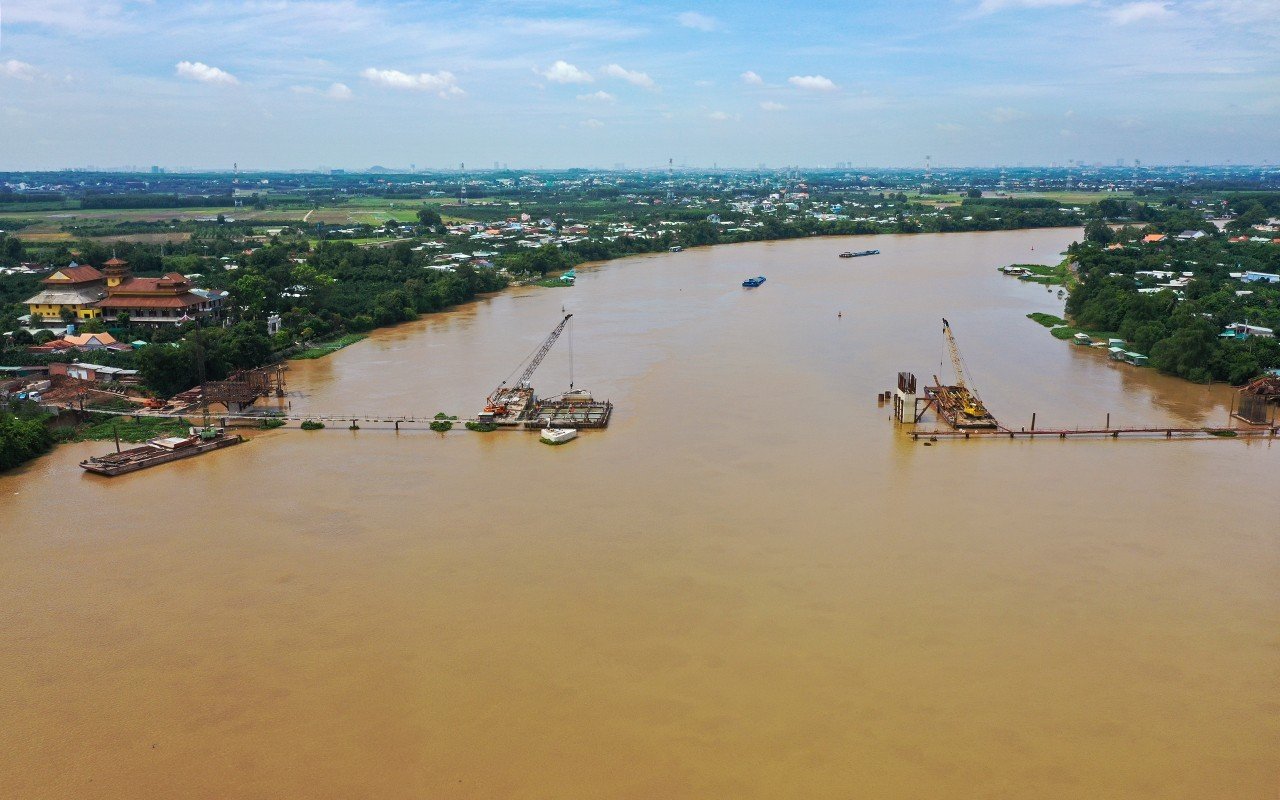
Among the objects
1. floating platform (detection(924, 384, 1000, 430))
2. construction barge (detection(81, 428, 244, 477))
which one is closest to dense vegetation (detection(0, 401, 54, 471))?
construction barge (detection(81, 428, 244, 477))

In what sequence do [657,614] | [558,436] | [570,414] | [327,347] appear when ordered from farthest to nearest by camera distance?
[327,347]
[570,414]
[558,436]
[657,614]

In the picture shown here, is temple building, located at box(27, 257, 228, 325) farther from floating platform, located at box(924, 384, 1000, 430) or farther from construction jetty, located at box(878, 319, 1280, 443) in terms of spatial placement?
floating platform, located at box(924, 384, 1000, 430)

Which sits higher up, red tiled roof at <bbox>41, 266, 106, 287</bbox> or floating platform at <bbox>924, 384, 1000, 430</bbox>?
red tiled roof at <bbox>41, 266, 106, 287</bbox>

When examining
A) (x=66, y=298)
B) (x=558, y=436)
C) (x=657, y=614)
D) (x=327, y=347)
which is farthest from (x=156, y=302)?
(x=657, y=614)

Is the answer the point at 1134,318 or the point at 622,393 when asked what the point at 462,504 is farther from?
the point at 1134,318

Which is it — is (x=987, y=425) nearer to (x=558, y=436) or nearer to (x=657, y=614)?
(x=558, y=436)

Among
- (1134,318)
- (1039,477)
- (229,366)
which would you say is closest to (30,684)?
(229,366)
